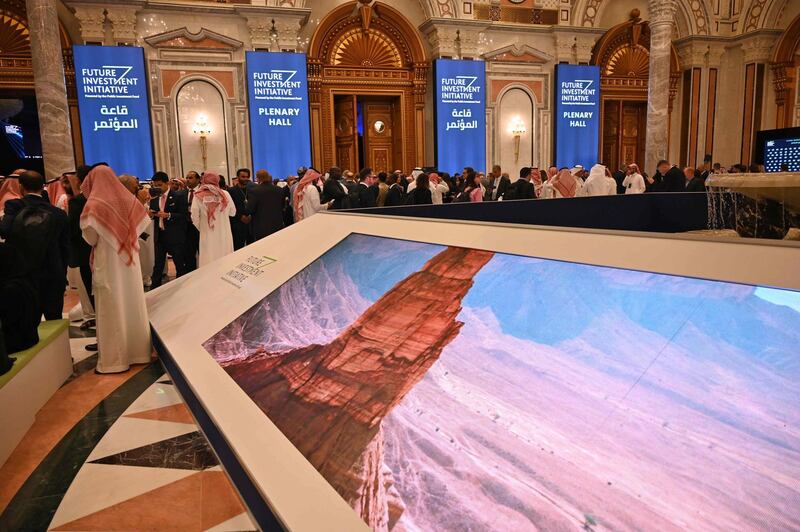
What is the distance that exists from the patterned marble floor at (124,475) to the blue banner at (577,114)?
11.9m

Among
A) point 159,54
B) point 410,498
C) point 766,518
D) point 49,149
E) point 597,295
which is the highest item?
point 159,54

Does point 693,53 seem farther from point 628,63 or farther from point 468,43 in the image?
point 468,43

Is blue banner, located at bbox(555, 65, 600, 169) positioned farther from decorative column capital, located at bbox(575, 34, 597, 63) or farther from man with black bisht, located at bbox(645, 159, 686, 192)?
man with black bisht, located at bbox(645, 159, 686, 192)

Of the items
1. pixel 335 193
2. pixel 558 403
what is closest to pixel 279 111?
pixel 335 193

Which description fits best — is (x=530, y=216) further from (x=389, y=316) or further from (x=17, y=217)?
(x=17, y=217)

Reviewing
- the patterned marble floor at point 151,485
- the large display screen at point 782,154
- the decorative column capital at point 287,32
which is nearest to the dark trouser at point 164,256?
the patterned marble floor at point 151,485

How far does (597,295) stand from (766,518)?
0.63 m

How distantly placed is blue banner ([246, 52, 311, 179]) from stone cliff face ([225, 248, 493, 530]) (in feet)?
31.9

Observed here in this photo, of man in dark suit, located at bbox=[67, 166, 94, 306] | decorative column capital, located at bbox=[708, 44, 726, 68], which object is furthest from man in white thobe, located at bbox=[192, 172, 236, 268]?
decorative column capital, located at bbox=[708, 44, 726, 68]

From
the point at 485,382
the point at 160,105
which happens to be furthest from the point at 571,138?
the point at 485,382

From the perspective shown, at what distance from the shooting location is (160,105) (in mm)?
10625

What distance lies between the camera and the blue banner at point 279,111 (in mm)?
10945

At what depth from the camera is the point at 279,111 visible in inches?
440

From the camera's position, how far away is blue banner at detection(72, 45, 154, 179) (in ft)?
32.8
